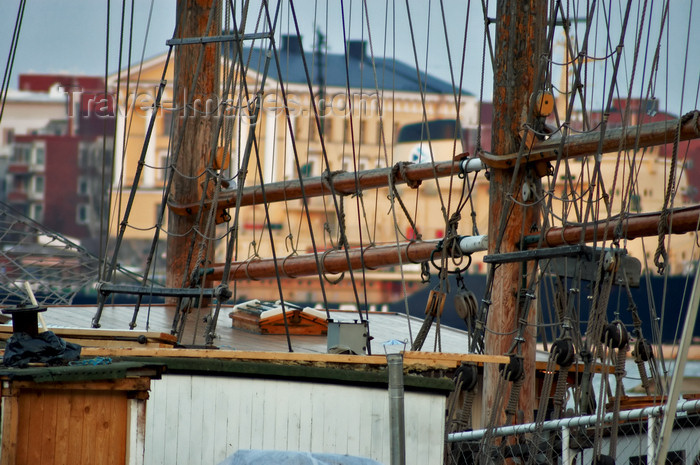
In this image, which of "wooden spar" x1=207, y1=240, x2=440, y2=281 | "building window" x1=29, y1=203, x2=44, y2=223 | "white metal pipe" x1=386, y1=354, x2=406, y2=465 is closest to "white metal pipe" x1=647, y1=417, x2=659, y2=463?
"white metal pipe" x1=386, y1=354, x2=406, y2=465

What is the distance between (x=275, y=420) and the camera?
5938 mm

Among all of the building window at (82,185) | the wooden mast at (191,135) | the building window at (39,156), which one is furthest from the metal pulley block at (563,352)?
the building window at (39,156)

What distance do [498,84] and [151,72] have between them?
45.5 m

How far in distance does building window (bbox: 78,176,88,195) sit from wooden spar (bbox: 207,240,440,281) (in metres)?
47.6

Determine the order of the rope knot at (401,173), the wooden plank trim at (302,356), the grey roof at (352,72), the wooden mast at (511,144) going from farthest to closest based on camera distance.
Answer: the grey roof at (352,72), the rope knot at (401,173), the wooden mast at (511,144), the wooden plank trim at (302,356)

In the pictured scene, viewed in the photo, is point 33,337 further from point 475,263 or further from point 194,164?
point 475,263

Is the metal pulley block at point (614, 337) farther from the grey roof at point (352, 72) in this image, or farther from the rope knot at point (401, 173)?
the grey roof at point (352, 72)

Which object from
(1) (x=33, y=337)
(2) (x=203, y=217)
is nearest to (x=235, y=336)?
(2) (x=203, y=217)

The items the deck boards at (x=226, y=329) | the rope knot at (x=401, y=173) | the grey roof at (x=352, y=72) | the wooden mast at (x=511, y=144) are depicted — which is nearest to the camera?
the wooden mast at (x=511, y=144)

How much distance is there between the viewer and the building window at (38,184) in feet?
A: 195

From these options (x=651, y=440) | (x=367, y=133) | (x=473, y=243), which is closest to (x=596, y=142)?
(x=473, y=243)

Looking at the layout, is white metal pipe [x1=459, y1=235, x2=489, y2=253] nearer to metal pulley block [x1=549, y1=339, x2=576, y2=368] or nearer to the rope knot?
the rope knot

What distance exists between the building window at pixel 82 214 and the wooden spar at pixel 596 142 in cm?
5091

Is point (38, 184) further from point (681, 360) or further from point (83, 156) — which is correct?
point (681, 360)
